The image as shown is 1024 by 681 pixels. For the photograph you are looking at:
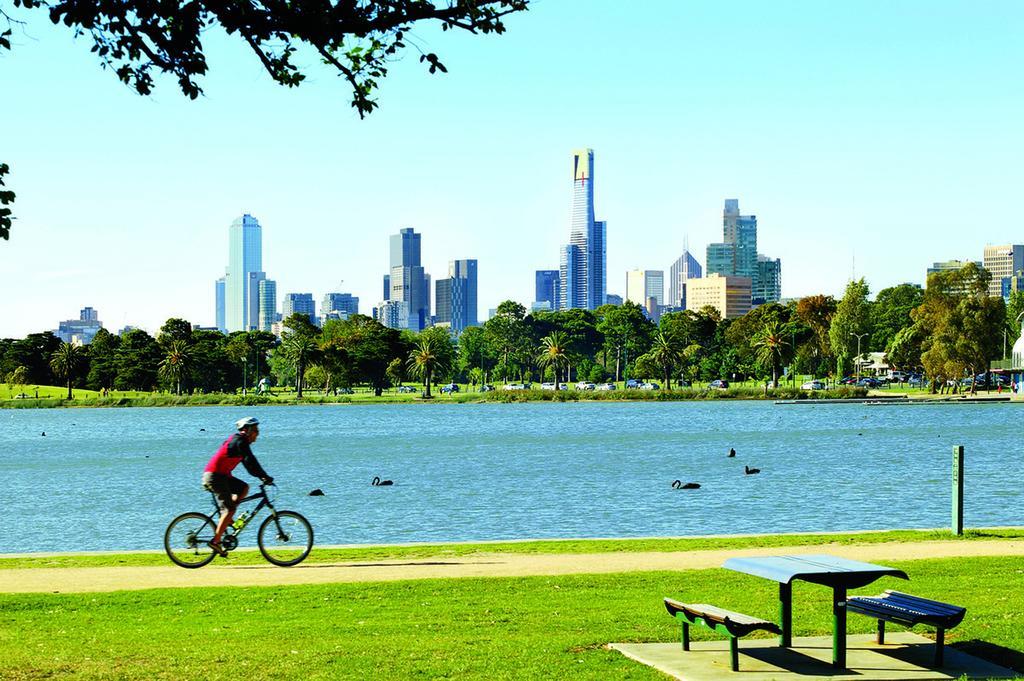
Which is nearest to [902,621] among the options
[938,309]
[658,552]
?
[658,552]

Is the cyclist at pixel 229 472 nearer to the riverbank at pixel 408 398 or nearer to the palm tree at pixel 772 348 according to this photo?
the riverbank at pixel 408 398

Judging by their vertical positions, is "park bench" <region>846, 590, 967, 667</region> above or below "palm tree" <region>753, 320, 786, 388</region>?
below

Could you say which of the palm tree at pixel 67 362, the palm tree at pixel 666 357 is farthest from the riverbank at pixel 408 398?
the palm tree at pixel 666 357

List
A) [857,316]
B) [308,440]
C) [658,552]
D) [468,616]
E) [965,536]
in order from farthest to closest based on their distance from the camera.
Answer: [857,316] → [308,440] → [965,536] → [658,552] → [468,616]

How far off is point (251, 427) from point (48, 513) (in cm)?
2865

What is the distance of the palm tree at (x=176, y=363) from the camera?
170 m

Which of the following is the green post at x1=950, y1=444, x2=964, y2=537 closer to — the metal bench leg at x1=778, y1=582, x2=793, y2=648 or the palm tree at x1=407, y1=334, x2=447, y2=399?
the metal bench leg at x1=778, y1=582, x2=793, y2=648

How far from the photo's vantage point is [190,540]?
19.0 m

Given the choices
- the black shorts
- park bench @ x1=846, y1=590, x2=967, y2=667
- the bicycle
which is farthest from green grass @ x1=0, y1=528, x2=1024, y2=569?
park bench @ x1=846, y1=590, x2=967, y2=667

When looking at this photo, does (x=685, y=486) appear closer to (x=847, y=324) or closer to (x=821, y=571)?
(x=821, y=571)

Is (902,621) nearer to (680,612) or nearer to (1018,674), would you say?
(1018,674)

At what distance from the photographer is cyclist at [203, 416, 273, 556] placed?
1725 cm

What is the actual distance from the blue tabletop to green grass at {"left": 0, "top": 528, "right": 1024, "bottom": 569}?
9.16 m

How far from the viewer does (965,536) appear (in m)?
22.4
